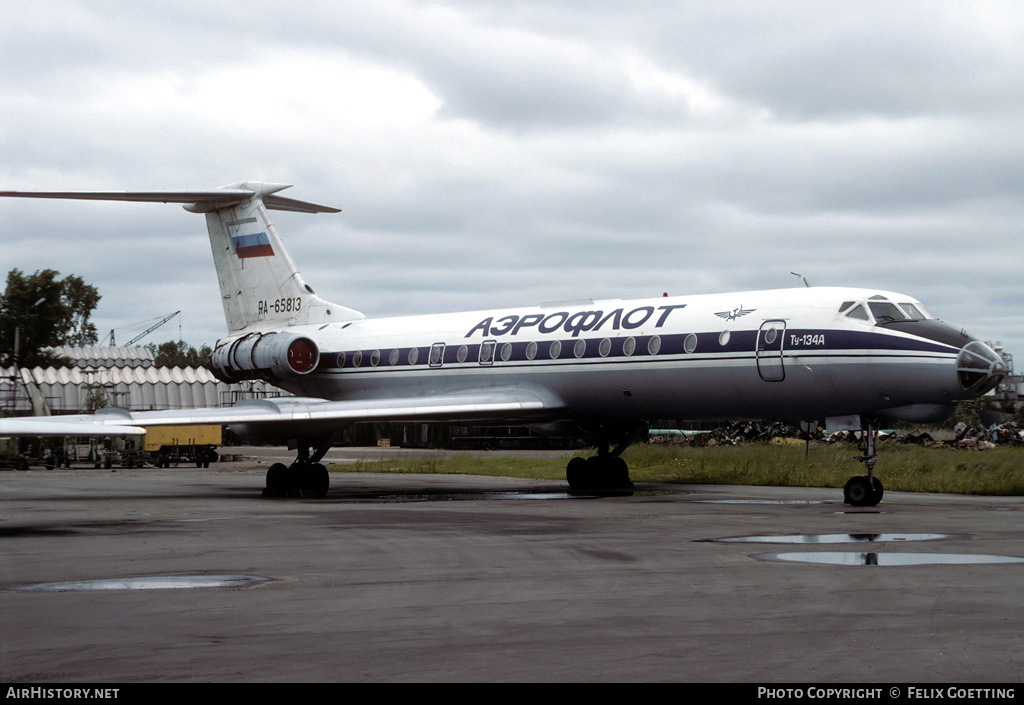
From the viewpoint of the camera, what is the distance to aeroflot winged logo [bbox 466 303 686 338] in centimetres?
2266

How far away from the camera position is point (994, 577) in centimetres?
958

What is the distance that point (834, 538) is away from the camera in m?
13.1

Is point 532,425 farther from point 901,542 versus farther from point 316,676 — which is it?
point 316,676

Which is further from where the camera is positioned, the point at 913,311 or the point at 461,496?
the point at 461,496

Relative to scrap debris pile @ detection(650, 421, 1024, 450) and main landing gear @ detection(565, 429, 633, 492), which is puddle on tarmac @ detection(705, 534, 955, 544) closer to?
main landing gear @ detection(565, 429, 633, 492)

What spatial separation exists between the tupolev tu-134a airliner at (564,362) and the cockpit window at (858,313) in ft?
0.21

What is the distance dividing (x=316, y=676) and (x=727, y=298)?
16.8 metres

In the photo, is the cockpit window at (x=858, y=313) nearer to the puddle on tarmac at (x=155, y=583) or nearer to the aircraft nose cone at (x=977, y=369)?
the aircraft nose cone at (x=977, y=369)

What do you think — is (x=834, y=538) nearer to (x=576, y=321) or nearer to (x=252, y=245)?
(x=576, y=321)

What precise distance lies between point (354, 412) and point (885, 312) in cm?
992

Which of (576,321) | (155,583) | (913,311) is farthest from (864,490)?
(155,583)

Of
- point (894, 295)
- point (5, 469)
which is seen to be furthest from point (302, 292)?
point (5, 469)

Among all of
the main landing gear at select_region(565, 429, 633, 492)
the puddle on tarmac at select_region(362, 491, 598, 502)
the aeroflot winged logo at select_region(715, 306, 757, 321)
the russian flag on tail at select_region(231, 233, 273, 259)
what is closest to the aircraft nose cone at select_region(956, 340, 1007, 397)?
the aeroflot winged logo at select_region(715, 306, 757, 321)

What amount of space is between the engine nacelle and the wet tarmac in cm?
1055
